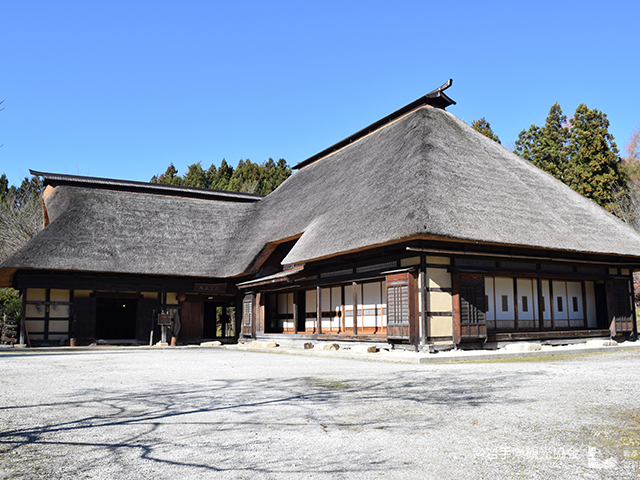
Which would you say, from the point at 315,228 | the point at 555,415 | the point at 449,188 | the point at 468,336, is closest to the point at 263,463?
the point at 555,415

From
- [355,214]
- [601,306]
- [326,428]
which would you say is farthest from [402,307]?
[326,428]

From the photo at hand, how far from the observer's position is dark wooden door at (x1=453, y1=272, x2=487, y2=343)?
12.7 meters

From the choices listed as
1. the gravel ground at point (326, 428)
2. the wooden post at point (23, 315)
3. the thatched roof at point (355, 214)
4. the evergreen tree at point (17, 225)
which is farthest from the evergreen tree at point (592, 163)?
the evergreen tree at point (17, 225)

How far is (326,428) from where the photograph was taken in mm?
4172

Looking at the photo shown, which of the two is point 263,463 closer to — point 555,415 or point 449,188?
point 555,415

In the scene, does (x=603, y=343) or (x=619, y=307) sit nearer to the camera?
(x=603, y=343)

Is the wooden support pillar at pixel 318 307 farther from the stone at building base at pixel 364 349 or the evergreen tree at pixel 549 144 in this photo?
the evergreen tree at pixel 549 144

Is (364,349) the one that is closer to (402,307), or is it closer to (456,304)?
(402,307)

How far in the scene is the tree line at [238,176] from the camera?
46438 millimetres

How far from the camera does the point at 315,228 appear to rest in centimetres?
1673

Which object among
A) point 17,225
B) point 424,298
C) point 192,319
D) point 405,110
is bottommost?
point 192,319

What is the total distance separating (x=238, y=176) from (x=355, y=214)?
34.6 meters

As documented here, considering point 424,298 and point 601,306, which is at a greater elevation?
point 424,298

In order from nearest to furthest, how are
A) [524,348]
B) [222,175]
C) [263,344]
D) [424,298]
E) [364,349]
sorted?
[424,298] < [524,348] < [364,349] < [263,344] < [222,175]
